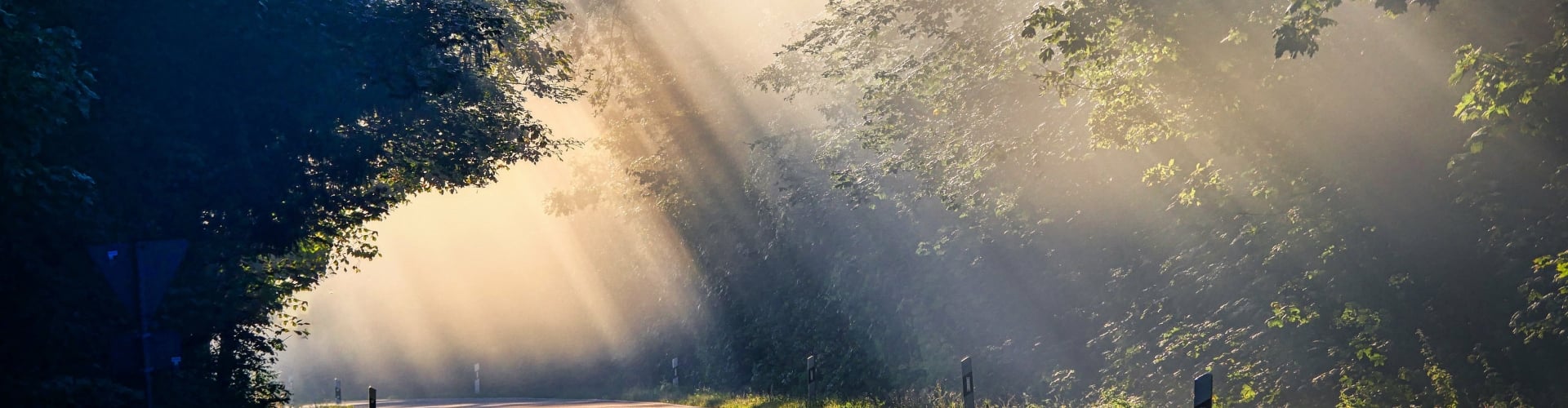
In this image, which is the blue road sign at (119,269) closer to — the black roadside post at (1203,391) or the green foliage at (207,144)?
the green foliage at (207,144)

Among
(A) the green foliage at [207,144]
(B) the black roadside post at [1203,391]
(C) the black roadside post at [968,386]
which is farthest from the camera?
(C) the black roadside post at [968,386]

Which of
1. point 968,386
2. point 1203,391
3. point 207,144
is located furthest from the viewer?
point 207,144

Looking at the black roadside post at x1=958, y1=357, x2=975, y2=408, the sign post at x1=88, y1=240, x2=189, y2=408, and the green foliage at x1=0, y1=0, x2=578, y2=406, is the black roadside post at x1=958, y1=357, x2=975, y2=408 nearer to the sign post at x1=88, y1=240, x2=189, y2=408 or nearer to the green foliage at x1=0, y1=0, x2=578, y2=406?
the green foliage at x1=0, y1=0, x2=578, y2=406

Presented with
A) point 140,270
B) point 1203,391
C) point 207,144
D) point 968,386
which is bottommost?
point 1203,391

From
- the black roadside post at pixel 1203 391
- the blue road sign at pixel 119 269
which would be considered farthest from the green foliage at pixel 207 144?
the black roadside post at pixel 1203 391

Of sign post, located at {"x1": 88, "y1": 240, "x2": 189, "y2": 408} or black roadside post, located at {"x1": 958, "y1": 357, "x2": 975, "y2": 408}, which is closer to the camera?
sign post, located at {"x1": 88, "y1": 240, "x2": 189, "y2": 408}

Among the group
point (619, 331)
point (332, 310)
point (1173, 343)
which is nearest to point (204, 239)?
point (1173, 343)

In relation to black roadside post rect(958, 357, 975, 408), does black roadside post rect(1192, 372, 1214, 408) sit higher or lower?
lower

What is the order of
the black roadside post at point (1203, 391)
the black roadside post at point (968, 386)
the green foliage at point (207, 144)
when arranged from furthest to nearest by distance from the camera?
the black roadside post at point (968, 386) < the green foliage at point (207, 144) < the black roadside post at point (1203, 391)

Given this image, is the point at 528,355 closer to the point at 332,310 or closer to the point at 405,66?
the point at 332,310

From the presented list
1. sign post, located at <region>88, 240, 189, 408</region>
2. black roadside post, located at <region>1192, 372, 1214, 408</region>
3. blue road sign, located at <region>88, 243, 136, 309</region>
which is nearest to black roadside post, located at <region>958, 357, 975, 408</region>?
black roadside post, located at <region>1192, 372, 1214, 408</region>

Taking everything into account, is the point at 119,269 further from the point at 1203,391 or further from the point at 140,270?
the point at 1203,391

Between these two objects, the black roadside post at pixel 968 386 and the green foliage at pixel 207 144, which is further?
the black roadside post at pixel 968 386

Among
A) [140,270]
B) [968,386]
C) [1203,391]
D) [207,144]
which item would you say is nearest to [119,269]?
[140,270]
